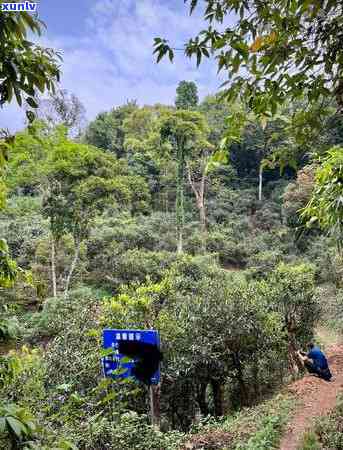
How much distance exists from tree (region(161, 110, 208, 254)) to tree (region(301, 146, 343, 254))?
1629 cm

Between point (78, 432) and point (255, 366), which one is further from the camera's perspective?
point (255, 366)

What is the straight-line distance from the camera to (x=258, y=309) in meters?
7.25

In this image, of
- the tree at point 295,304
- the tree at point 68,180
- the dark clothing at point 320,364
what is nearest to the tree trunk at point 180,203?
the tree at point 68,180

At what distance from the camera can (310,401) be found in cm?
636

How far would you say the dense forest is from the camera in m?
1.93

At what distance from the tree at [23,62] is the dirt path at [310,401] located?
4.64 m

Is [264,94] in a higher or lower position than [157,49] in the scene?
lower

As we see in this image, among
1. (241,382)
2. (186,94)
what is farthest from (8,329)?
(186,94)

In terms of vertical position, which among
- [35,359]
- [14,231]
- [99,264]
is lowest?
[35,359]

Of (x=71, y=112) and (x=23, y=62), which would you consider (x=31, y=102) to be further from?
(x=71, y=112)

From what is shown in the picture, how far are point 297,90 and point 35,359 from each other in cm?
546

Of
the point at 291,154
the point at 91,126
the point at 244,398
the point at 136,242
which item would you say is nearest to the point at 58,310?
the point at 244,398

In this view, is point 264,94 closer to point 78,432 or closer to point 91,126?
point 78,432

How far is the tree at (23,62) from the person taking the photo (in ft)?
4.17
